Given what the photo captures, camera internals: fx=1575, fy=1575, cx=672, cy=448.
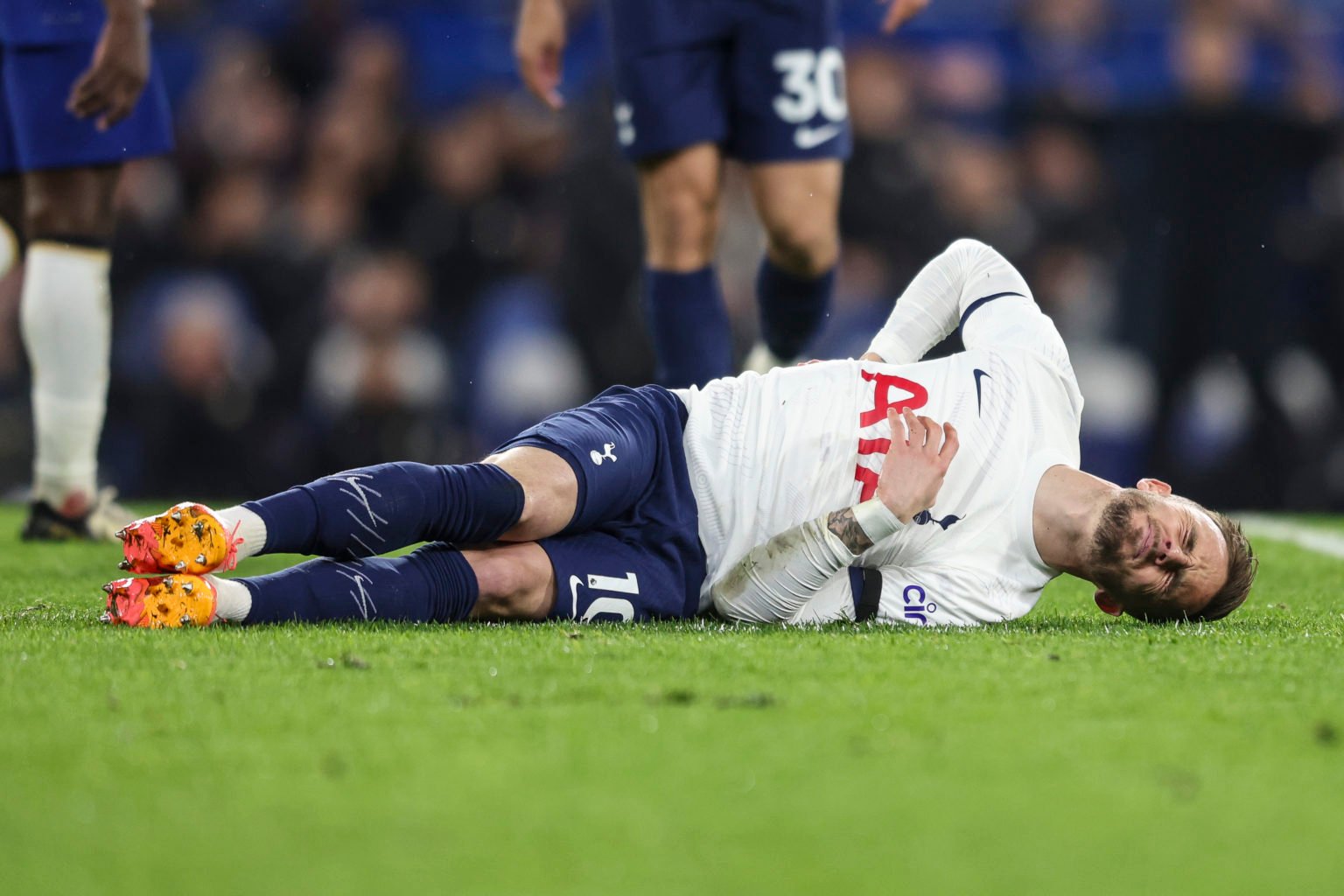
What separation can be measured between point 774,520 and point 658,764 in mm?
1464

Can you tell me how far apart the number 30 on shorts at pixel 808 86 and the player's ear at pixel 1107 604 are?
6.63 feet

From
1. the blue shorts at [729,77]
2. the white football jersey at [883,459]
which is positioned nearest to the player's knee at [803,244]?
the blue shorts at [729,77]

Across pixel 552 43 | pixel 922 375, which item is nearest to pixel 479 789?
pixel 922 375

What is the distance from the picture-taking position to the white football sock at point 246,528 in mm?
2830

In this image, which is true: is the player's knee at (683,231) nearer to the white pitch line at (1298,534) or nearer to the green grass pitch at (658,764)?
the green grass pitch at (658,764)

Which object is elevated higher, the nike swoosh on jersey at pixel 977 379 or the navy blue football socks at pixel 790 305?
the nike swoosh on jersey at pixel 977 379

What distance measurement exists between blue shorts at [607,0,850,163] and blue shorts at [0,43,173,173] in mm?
1705

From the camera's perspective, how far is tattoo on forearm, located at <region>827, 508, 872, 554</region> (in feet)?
10.3

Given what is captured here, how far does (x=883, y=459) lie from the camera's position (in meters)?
3.31

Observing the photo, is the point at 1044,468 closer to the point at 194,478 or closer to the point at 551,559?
the point at 551,559

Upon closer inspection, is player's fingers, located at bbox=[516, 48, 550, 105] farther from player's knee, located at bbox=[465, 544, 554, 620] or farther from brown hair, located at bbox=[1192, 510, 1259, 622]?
brown hair, located at bbox=[1192, 510, 1259, 622]

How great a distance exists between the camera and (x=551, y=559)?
3.25m

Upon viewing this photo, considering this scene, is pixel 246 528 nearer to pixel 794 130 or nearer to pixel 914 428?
pixel 914 428

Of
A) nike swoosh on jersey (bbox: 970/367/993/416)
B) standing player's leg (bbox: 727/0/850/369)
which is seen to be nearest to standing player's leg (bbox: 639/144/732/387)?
standing player's leg (bbox: 727/0/850/369)
